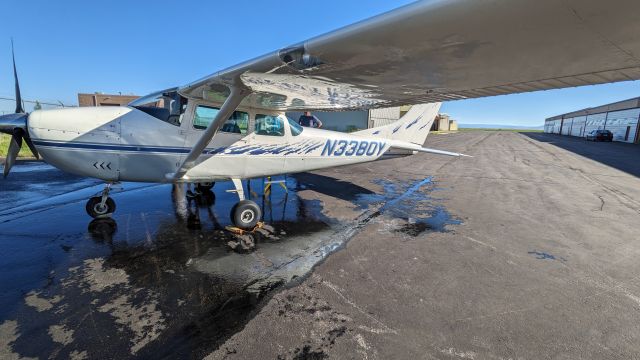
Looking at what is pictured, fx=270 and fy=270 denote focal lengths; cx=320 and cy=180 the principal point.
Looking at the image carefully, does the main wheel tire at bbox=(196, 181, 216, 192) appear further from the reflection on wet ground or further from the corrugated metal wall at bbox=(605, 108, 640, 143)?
the corrugated metal wall at bbox=(605, 108, 640, 143)

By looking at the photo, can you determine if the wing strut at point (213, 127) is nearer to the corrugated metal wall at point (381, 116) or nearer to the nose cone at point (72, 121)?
the nose cone at point (72, 121)

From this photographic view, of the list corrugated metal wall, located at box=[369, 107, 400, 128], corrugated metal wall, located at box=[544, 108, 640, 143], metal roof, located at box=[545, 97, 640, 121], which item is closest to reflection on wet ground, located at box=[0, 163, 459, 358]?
corrugated metal wall, located at box=[369, 107, 400, 128]

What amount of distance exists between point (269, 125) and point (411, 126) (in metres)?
4.34

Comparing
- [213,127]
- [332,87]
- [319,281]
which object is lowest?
[319,281]

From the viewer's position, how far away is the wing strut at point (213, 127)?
13.1 ft

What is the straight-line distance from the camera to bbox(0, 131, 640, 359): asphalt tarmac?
2.34m

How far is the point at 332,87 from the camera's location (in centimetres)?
378

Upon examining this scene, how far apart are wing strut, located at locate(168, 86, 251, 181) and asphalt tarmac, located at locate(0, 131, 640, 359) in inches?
44.2

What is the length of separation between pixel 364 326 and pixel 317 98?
3.49m

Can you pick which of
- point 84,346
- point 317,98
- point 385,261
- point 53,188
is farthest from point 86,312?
point 53,188

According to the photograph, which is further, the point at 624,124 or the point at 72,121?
the point at 624,124

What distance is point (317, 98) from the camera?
15.1 ft

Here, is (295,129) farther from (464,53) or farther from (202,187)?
(464,53)

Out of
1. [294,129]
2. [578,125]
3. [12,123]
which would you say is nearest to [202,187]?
[294,129]
